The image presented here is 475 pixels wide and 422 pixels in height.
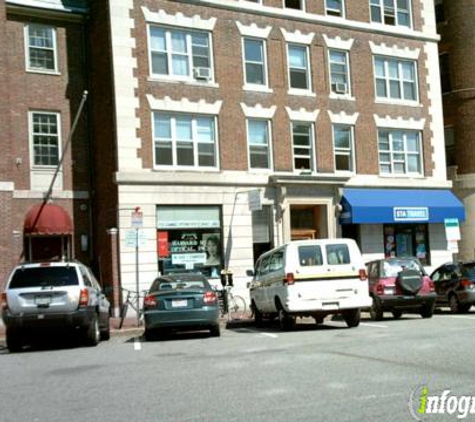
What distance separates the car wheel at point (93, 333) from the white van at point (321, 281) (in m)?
4.21

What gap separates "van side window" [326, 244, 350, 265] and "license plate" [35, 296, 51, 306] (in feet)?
20.5

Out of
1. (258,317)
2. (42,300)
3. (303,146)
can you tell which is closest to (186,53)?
(303,146)

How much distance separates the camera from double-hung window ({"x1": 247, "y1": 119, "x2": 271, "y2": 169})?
26.3 metres

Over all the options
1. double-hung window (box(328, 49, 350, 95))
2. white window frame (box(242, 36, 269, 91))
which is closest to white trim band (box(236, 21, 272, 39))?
white window frame (box(242, 36, 269, 91))

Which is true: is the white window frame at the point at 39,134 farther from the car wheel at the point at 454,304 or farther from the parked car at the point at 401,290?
the car wheel at the point at 454,304

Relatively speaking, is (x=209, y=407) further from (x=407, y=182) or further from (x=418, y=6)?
(x=418, y=6)

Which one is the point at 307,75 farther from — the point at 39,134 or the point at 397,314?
the point at 397,314

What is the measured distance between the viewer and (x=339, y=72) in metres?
28.5

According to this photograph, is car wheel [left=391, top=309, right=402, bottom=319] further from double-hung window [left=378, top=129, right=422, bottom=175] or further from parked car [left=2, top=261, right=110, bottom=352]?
double-hung window [left=378, top=129, right=422, bottom=175]

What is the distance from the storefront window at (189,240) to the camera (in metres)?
24.3

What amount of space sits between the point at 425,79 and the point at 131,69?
43.5ft

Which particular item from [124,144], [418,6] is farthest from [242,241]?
[418,6]

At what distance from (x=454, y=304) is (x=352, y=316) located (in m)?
4.98

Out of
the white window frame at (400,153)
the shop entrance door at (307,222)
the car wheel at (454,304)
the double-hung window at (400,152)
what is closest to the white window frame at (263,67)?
the shop entrance door at (307,222)
